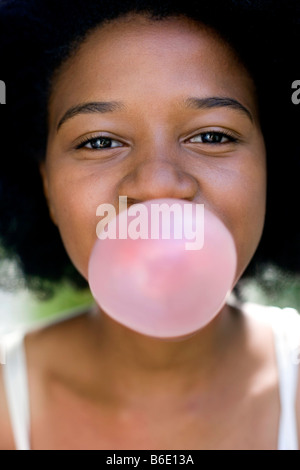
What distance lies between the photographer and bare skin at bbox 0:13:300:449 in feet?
3.42

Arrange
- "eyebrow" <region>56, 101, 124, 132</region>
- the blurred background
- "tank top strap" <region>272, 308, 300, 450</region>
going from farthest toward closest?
1. the blurred background
2. "tank top strap" <region>272, 308, 300, 450</region>
3. "eyebrow" <region>56, 101, 124, 132</region>

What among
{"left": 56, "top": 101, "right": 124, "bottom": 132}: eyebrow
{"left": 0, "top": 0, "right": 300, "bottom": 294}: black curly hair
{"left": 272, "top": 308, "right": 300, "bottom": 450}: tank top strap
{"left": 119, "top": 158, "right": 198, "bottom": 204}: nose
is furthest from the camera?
{"left": 272, "top": 308, "right": 300, "bottom": 450}: tank top strap

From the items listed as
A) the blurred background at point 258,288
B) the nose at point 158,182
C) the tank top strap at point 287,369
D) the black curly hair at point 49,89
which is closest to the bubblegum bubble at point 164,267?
the nose at point 158,182

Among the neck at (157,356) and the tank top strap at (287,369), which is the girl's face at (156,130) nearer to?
the neck at (157,356)

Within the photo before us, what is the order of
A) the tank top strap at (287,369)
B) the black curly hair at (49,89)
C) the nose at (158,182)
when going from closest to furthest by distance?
the nose at (158,182), the black curly hair at (49,89), the tank top strap at (287,369)

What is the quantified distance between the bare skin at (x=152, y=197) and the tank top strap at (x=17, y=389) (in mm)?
22

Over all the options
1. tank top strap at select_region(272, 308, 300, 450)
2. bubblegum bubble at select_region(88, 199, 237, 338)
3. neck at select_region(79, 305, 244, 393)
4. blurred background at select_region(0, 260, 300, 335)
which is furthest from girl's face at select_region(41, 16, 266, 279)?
blurred background at select_region(0, 260, 300, 335)

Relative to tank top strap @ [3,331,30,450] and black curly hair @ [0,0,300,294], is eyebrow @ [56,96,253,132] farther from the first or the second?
tank top strap @ [3,331,30,450]

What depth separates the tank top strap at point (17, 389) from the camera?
1.37 meters

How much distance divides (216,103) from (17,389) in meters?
0.88

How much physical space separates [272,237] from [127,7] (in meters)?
0.77

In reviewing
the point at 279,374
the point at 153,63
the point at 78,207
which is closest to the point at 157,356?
the point at 279,374

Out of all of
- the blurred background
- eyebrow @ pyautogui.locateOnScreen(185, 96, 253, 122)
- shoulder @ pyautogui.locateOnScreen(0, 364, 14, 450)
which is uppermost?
eyebrow @ pyautogui.locateOnScreen(185, 96, 253, 122)

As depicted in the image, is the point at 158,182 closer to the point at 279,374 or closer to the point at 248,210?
the point at 248,210
